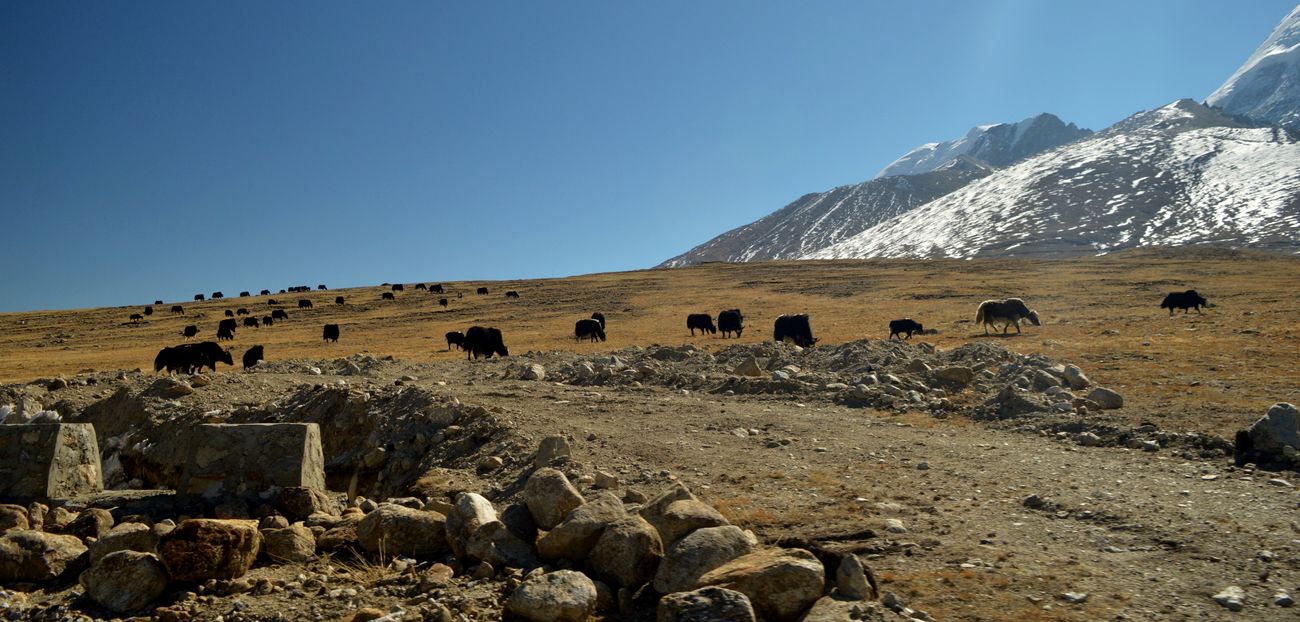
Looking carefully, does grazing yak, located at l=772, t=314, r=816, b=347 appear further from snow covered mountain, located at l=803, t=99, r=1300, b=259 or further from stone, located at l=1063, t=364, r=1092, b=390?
snow covered mountain, located at l=803, t=99, r=1300, b=259

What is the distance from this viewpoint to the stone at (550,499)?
6.35 metres

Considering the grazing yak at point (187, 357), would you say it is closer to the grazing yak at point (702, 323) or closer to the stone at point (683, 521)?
the grazing yak at point (702, 323)

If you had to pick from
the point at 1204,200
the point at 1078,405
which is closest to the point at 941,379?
the point at 1078,405

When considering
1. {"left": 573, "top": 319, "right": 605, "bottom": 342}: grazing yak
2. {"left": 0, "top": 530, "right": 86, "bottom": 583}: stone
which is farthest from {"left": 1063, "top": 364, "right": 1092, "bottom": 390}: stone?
{"left": 573, "top": 319, "right": 605, "bottom": 342}: grazing yak

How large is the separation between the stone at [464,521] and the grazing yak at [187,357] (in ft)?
79.4

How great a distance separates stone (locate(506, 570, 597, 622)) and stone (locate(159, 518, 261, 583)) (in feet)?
7.52

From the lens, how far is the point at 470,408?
1091cm

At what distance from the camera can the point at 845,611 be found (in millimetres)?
4520

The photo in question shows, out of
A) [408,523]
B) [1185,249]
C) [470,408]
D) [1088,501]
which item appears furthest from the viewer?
[1185,249]

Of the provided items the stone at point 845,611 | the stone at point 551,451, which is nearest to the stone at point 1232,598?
the stone at point 845,611

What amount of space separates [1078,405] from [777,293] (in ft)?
189

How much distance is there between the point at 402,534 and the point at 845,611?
3667 mm

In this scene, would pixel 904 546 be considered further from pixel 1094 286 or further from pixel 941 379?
pixel 1094 286

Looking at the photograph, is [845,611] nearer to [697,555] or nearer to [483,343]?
[697,555]
